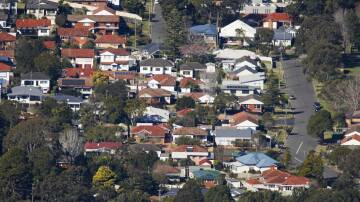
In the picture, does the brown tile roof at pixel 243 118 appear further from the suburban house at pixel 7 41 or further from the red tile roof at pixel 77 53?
the suburban house at pixel 7 41

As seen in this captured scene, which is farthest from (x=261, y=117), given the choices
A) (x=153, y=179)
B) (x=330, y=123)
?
(x=153, y=179)

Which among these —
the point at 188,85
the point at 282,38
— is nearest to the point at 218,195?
the point at 188,85

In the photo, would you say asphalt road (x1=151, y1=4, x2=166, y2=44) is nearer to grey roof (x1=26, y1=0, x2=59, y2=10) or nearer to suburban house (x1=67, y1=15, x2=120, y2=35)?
suburban house (x1=67, y1=15, x2=120, y2=35)

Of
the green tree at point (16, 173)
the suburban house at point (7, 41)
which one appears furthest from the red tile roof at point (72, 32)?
the green tree at point (16, 173)

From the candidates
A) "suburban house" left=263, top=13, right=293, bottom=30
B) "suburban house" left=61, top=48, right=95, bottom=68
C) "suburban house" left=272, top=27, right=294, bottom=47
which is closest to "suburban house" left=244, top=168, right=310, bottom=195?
"suburban house" left=61, top=48, right=95, bottom=68

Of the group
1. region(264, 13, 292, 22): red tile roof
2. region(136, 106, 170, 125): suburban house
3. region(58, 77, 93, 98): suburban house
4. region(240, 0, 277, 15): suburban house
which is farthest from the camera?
region(240, 0, 277, 15): suburban house

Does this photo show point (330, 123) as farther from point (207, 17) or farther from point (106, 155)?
point (207, 17)

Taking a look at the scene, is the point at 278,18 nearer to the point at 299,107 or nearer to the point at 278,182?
the point at 299,107
